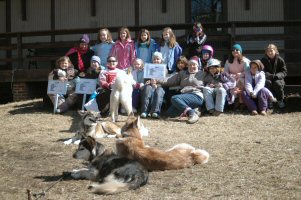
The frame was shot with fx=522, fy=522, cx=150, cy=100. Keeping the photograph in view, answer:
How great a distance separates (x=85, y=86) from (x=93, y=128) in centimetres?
272

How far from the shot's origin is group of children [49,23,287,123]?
10836 millimetres

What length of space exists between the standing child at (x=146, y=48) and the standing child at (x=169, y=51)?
0.24 metres

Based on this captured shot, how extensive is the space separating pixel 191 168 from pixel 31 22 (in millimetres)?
13202

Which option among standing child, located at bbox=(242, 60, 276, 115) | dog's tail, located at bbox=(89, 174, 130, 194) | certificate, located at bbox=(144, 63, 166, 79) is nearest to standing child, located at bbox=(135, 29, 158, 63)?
certificate, located at bbox=(144, 63, 166, 79)

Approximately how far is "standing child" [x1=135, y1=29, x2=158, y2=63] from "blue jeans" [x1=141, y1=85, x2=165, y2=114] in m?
1.03

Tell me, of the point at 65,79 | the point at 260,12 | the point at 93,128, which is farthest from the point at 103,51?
the point at 260,12

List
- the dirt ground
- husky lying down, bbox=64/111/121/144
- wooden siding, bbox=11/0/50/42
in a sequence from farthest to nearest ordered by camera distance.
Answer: wooden siding, bbox=11/0/50/42 < husky lying down, bbox=64/111/121/144 < the dirt ground

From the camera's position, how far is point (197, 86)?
428 inches

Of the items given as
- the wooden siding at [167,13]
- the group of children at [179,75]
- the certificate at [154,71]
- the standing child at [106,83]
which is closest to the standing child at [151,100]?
the group of children at [179,75]

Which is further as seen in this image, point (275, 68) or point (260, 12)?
point (260, 12)

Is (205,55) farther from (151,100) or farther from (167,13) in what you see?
(167,13)

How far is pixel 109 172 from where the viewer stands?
606 cm

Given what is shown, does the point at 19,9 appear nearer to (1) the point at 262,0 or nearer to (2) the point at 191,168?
(1) the point at 262,0

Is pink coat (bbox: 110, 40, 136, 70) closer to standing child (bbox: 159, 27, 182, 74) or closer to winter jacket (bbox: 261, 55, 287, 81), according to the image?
standing child (bbox: 159, 27, 182, 74)
